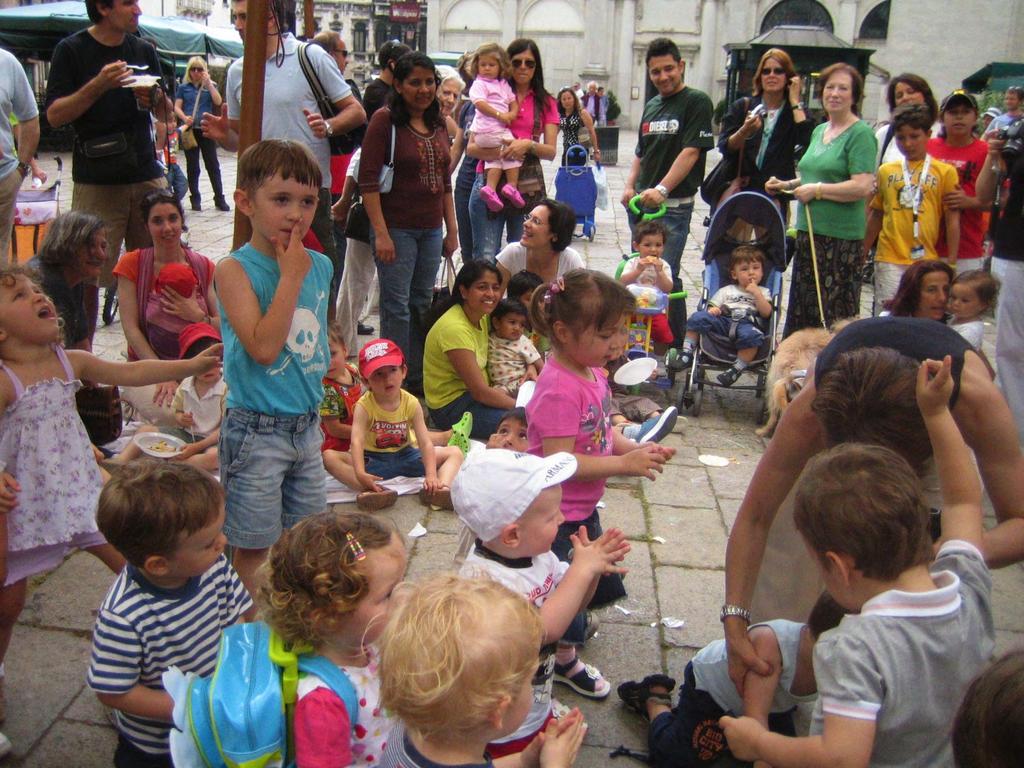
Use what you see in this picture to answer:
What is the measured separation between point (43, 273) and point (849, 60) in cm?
1760

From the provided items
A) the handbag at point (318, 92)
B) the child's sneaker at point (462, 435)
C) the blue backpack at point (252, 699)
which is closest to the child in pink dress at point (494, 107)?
the handbag at point (318, 92)

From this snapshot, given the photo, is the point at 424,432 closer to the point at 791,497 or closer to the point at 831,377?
the point at 791,497

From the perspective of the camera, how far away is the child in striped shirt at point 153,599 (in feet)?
6.45

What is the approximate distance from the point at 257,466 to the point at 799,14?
4342cm

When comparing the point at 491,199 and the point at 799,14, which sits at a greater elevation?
the point at 799,14

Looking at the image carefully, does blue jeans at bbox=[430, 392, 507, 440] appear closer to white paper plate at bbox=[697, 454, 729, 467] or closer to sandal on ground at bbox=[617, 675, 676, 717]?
white paper plate at bbox=[697, 454, 729, 467]

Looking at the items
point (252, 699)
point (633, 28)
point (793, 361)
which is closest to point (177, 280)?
point (793, 361)

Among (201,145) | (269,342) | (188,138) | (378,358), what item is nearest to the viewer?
(269,342)

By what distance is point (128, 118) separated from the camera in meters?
4.83

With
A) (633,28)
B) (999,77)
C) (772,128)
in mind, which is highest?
(633,28)

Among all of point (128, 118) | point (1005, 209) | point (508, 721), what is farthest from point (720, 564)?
point (128, 118)

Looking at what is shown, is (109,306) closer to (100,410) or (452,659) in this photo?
(100,410)

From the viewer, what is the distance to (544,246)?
5.21 m

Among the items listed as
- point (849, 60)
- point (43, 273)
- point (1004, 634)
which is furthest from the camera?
point (849, 60)
